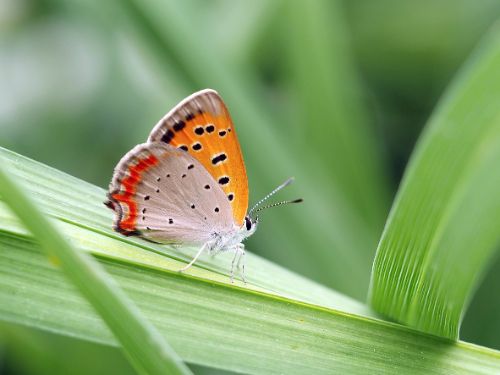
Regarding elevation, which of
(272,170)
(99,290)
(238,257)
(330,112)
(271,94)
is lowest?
(99,290)

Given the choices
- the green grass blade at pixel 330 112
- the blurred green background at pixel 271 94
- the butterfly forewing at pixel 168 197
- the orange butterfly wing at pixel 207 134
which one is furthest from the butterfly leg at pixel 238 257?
the green grass blade at pixel 330 112

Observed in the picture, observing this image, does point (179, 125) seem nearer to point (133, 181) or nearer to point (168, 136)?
point (168, 136)

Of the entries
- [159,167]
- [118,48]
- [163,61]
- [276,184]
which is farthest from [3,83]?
[159,167]

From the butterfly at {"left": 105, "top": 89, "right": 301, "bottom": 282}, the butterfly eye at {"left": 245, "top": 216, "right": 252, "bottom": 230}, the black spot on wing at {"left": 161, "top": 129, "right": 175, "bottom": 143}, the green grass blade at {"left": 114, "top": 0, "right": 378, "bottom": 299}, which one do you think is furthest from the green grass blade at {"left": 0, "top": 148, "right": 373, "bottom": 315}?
the green grass blade at {"left": 114, "top": 0, "right": 378, "bottom": 299}

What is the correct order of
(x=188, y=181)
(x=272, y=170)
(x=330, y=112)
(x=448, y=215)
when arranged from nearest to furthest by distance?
(x=448, y=215), (x=188, y=181), (x=272, y=170), (x=330, y=112)

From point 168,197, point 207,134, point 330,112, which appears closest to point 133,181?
point 168,197

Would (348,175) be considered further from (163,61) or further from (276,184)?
(163,61)
